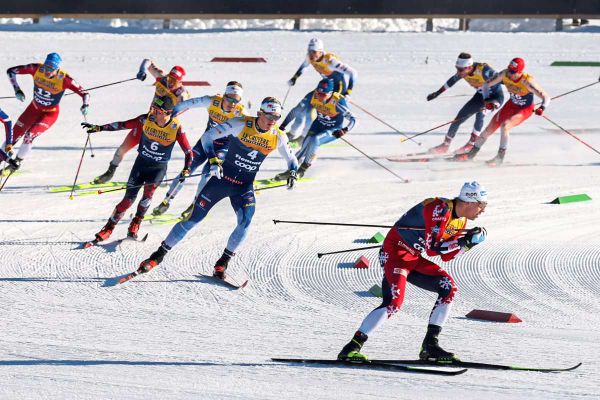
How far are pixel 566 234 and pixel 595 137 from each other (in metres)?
6.65

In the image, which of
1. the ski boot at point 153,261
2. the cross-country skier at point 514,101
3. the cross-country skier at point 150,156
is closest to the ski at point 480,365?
the ski boot at point 153,261

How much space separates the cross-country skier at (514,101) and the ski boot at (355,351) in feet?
29.3

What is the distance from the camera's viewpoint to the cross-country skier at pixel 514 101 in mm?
16969

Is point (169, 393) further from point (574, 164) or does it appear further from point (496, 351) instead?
point (574, 164)

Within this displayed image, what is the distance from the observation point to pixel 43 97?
1580 centimetres

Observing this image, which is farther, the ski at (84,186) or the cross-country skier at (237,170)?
the ski at (84,186)

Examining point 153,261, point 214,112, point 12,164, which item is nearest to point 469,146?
point 214,112

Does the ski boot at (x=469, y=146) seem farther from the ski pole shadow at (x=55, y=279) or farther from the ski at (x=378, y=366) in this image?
the ski at (x=378, y=366)

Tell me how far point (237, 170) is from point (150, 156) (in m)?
1.75

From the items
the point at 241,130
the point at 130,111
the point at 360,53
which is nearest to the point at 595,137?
the point at 360,53

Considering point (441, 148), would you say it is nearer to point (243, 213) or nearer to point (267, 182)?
point (267, 182)

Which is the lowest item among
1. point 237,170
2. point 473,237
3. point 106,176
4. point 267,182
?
point 267,182

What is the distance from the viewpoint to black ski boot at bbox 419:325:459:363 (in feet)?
29.4

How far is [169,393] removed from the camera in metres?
8.27
